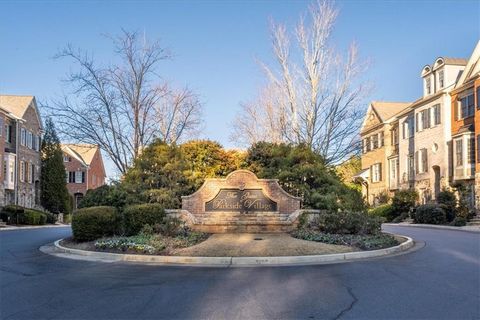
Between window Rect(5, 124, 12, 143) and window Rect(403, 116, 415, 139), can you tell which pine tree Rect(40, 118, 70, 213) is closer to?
window Rect(5, 124, 12, 143)

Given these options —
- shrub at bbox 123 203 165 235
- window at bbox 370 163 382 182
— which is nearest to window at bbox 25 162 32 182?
shrub at bbox 123 203 165 235

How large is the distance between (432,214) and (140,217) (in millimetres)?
→ 21711

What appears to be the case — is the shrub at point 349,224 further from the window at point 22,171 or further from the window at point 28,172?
the window at point 28,172

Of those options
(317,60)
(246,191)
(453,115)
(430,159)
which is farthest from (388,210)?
(246,191)

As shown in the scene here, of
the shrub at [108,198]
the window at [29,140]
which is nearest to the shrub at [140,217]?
the shrub at [108,198]

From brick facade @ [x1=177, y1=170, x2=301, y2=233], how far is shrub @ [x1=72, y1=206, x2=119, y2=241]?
2734mm

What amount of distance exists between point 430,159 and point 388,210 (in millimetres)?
5093

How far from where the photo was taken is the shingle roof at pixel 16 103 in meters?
→ 44.5

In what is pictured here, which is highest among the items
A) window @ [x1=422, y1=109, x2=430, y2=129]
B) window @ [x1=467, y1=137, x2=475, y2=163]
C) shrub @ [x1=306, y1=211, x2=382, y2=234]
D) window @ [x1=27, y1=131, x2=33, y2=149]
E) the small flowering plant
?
window @ [x1=422, y1=109, x2=430, y2=129]

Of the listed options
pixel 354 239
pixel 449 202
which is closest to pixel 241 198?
pixel 354 239

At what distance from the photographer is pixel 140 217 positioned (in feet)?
52.0

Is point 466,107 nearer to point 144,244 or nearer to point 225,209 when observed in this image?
point 225,209

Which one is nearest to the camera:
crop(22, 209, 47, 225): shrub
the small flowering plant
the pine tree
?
the small flowering plant

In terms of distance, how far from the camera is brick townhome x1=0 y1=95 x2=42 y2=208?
40750mm
